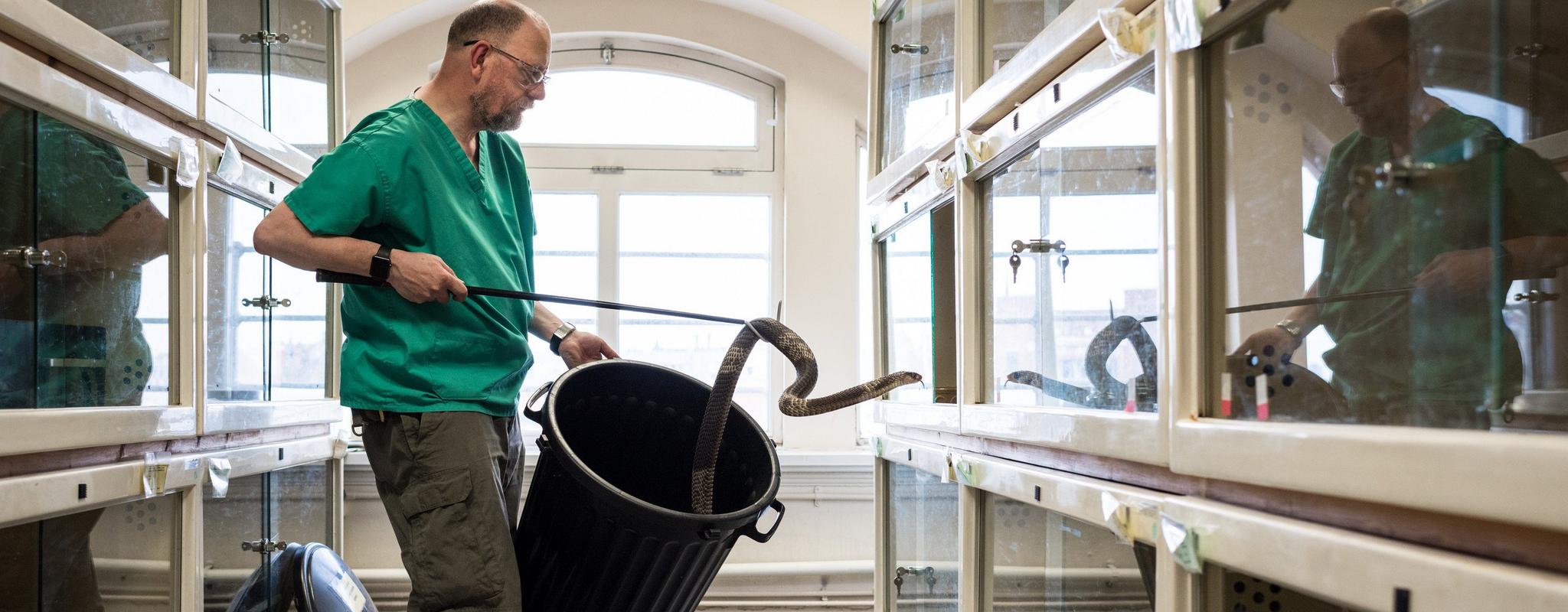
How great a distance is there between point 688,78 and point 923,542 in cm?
221

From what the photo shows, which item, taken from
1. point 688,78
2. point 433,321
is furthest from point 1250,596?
point 688,78

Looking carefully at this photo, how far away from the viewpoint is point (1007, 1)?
5.43ft

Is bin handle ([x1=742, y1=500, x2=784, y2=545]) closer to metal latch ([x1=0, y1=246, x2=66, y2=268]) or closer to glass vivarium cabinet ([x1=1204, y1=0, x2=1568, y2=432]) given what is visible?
glass vivarium cabinet ([x1=1204, y1=0, x2=1568, y2=432])

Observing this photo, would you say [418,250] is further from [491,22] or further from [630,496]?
[630,496]

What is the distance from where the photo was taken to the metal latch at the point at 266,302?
2.12 metres

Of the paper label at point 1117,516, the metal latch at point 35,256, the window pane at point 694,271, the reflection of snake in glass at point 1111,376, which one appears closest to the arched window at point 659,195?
the window pane at point 694,271

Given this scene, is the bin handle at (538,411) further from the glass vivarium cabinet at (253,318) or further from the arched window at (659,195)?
the arched window at (659,195)

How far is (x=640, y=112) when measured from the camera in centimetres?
389

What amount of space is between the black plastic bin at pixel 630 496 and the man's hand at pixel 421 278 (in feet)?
0.65

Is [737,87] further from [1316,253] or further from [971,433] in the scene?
[1316,253]

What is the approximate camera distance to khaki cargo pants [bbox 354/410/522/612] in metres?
1.48

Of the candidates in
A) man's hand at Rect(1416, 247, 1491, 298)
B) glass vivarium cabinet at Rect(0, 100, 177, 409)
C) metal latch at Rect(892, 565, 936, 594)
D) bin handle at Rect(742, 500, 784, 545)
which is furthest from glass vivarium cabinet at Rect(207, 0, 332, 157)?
man's hand at Rect(1416, 247, 1491, 298)

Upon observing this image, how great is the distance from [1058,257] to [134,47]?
4.43 feet

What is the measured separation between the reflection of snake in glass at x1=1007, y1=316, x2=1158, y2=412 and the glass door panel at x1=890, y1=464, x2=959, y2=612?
0.53 metres
